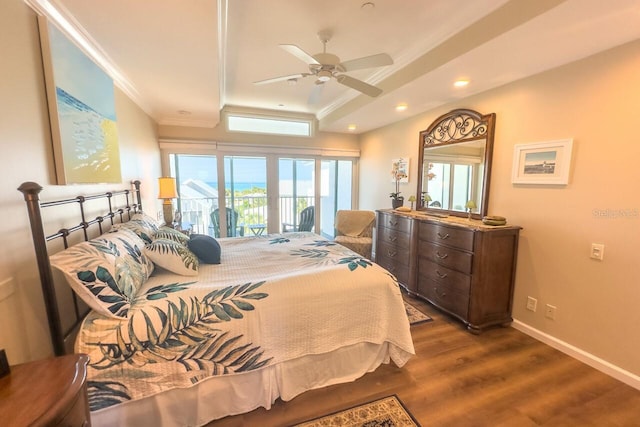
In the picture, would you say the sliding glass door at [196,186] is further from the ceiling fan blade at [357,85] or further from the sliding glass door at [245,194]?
the ceiling fan blade at [357,85]

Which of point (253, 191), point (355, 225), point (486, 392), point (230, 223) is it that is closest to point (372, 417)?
point (486, 392)

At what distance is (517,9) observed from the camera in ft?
5.41

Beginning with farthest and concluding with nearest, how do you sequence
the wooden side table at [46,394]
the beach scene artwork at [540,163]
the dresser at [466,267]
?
1. the dresser at [466,267]
2. the beach scene artwork at [540,163]
3. the wooden side table at [46,394]

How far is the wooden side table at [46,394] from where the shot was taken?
0.71 metres

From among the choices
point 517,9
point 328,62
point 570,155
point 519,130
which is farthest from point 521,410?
point 328,62

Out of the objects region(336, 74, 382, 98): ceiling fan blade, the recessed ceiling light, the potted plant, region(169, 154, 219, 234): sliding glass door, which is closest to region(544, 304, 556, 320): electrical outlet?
the potted plant

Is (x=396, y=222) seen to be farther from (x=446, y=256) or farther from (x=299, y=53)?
(x=299, y=53)

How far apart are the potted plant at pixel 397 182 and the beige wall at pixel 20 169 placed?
11.6ft

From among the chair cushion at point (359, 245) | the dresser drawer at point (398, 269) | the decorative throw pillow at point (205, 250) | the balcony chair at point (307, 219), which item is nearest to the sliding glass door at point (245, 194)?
the balcony chair at point (307, 219)

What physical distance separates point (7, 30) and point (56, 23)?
0.44m

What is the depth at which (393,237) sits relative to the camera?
3525mm

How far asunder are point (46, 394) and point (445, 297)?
2.92 meters

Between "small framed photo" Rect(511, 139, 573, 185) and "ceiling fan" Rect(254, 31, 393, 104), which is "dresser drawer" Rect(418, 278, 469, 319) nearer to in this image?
"small framed photo" Rect(511, 139, 573, 185)

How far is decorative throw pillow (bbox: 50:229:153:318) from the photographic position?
49.9 inches
